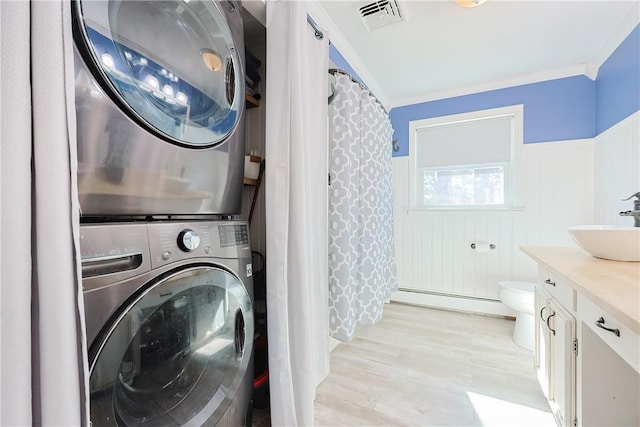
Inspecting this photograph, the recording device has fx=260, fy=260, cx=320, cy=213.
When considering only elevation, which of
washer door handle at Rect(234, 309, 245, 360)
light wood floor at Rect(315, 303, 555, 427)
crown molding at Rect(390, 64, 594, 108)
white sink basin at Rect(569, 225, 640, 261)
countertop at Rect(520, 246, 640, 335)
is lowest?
light wood floor at Rect(315, 303, 555, 427)

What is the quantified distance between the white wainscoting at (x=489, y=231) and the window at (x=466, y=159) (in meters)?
0.11

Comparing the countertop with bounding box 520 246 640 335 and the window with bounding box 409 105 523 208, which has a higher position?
the window with bounding box 409 105 523 208

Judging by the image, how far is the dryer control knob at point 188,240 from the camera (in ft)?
2.49

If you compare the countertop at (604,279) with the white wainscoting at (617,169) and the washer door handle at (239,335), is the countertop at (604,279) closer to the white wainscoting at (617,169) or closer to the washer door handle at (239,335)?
the white wainscoting at (617,169)

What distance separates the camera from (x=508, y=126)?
250 centimetres

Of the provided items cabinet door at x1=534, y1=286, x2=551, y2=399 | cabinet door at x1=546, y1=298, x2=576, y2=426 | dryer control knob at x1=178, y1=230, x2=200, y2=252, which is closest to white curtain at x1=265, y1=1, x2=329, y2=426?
dryer control knob at x1=178, y1=230, x2=200, y2=252

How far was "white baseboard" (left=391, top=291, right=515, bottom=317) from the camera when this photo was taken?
97.3 inches

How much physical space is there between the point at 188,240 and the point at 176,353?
34cm

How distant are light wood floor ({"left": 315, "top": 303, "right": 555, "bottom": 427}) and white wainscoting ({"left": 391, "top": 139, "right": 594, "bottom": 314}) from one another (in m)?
0.46

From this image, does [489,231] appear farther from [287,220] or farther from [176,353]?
[176,353]

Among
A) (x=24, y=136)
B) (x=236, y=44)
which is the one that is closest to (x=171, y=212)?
(x=24, y=136)

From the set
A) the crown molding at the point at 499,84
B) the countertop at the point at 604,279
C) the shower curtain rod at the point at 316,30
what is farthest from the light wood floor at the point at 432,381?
the crown molding at the point at 499,84

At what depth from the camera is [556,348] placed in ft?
3.75

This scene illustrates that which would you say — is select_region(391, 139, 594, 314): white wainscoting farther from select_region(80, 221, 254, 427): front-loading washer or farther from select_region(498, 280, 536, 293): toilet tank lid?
select_region(80, 221, 254, 427): front-loading washer
